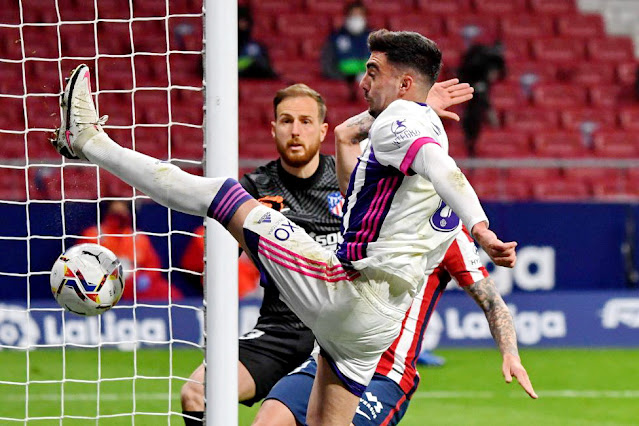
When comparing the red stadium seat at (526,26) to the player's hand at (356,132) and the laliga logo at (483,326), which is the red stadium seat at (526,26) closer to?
the laliga logo at (483,326)

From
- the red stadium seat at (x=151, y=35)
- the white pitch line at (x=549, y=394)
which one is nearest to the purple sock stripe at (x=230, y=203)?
the white pitch line at (x=549, y=394)

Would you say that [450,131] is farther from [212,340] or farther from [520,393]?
[212,340]

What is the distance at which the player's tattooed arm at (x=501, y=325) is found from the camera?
4.10 metres

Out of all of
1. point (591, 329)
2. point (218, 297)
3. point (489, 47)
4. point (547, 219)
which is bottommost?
point (591, 329)

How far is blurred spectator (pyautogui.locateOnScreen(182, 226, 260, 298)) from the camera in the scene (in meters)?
9.38

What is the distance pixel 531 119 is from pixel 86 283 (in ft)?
37.2

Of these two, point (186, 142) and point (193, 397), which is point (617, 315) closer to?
point (186, 142)

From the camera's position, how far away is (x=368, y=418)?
430 centimetres

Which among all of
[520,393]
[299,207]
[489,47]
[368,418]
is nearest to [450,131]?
[489,47]

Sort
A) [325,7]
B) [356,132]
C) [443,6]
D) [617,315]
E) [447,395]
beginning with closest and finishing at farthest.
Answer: [356,132] → [447,395] → [617,315] → [325,7] → [443,6]

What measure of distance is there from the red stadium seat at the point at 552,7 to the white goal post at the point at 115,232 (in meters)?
5.02

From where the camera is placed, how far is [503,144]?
1432 cm

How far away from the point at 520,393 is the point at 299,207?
3.42 m

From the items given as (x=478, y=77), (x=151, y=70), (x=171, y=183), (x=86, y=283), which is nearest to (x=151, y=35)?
(x=151, y=70)
